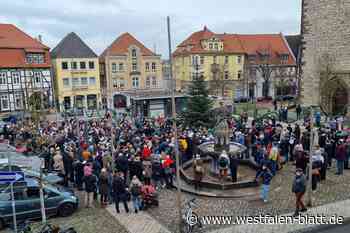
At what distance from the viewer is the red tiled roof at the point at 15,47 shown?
41.5 meters

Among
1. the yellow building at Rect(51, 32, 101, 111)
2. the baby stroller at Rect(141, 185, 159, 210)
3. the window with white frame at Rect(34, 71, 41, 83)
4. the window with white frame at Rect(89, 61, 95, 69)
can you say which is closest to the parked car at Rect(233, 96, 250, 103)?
the yellow building at Rect(51, 32, 101, 111)

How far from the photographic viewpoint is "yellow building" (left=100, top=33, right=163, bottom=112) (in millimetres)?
Result: 55438

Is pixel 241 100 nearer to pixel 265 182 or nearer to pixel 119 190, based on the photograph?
pixel 265 182

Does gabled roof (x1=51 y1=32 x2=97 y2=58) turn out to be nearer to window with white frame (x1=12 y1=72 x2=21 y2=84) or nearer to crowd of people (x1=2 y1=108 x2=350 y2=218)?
window with white frame (x1=12 y1=72 x2=21 y2=84)

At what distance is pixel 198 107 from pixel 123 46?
110 feet

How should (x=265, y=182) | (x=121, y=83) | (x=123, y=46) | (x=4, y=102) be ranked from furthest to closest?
(x=123, y=46) → (x=121, y=83) → (x=4, y=102) → (x=265, y=182)

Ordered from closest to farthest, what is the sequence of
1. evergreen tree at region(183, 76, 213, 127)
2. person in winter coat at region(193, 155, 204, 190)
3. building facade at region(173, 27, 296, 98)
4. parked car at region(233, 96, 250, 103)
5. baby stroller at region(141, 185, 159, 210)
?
baby stroller at region(141, 185, 159, 210) < person in winter coat at region(193, 155, 204, 190) < evergreen tree at region(183, 76, 213, 127) < parked car at region(233, 96, 250, 103) < building facade at region(173, 27, 296, 98)

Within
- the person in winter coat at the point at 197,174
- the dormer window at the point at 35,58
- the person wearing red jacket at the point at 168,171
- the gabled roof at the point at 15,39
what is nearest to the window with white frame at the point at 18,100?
the dormer window at the point at 35,58

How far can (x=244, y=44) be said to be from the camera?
193ft

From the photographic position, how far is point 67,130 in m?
22.4

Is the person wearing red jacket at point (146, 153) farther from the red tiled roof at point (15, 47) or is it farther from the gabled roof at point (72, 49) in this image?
the gabled roof at point (72, 49)

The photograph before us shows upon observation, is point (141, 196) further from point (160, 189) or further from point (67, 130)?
point (67, 130)

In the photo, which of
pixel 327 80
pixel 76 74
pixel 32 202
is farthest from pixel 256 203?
pixel 76 74

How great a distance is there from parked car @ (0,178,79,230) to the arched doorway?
71.8ft
